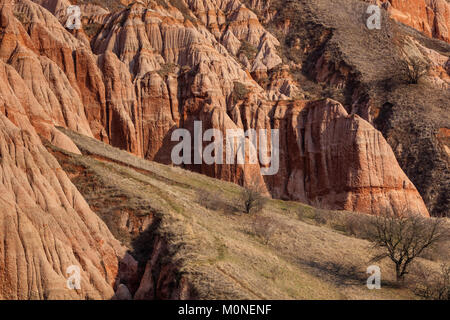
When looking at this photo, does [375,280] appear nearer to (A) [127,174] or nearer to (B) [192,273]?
(B) [192,273]

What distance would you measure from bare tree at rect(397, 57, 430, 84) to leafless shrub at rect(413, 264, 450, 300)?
136 ft

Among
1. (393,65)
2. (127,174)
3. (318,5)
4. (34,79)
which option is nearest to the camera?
(127,174)

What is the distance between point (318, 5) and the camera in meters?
87.3

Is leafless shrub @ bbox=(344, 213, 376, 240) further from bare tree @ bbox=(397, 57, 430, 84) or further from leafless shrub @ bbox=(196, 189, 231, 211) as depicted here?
bare tree @ bbox=(397, 57, 430, 84)

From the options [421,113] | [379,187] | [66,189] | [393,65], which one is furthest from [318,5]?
[66,189]

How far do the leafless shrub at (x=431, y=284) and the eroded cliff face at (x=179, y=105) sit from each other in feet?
73.5

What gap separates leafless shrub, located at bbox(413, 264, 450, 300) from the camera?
24.4 meters

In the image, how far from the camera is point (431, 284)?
26.2 metres

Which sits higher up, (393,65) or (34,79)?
(393,65)

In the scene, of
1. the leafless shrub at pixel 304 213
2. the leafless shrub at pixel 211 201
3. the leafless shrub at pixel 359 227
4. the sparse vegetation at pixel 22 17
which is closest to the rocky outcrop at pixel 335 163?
the leafless shrub at pixel 304 213

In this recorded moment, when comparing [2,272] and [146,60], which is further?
[146,60]

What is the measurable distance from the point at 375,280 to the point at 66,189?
507 inches

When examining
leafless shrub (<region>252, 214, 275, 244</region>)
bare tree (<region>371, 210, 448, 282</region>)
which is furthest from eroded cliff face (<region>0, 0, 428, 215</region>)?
bare tree (<region>371, 210, 448, 282</region>)

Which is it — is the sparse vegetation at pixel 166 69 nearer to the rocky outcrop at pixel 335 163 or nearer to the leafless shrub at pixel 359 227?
the rocky outcrop at pixel 335 163
